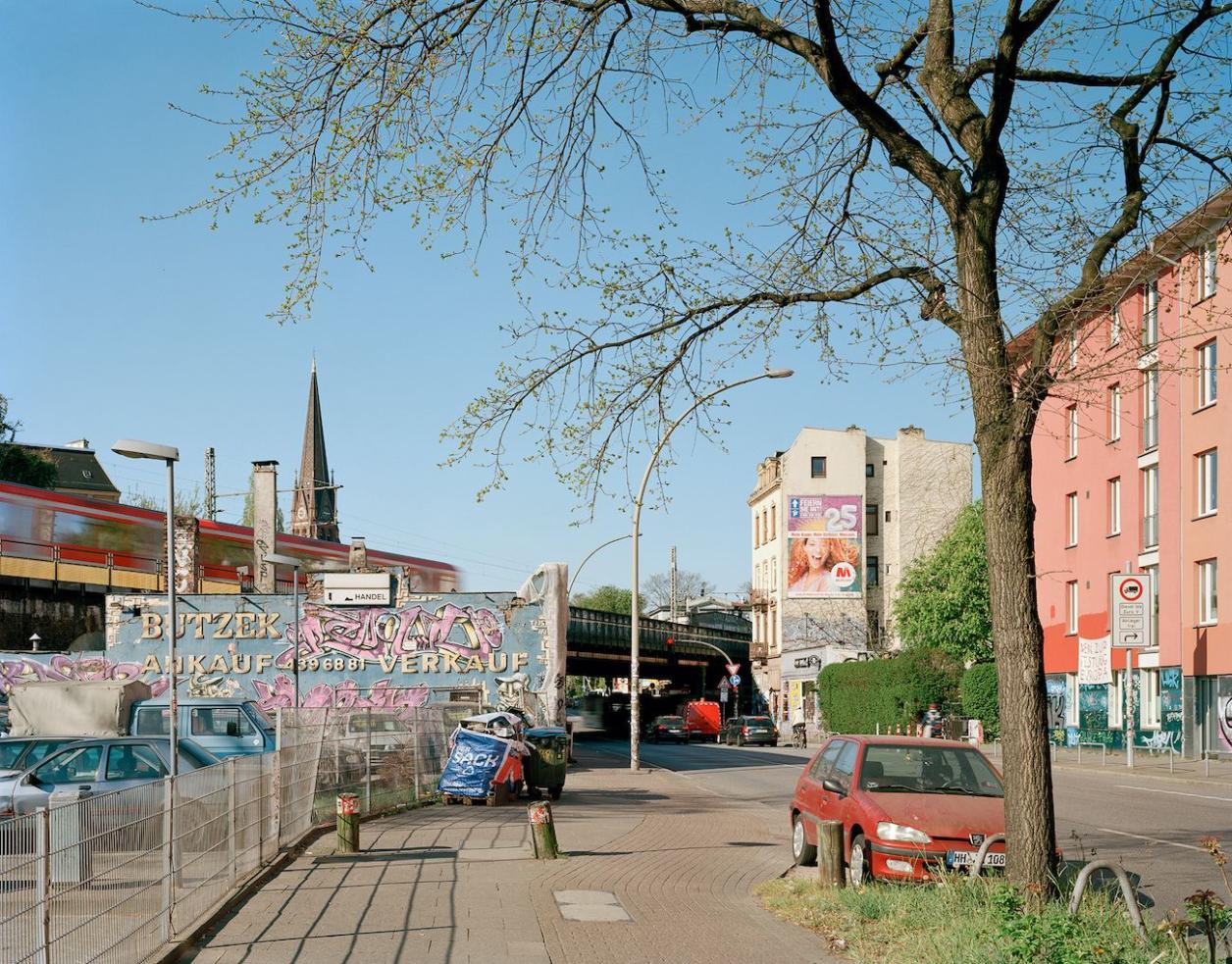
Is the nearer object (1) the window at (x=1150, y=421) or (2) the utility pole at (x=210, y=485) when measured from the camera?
(1) the window at (x=1150, y=421)

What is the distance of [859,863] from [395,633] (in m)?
29.4

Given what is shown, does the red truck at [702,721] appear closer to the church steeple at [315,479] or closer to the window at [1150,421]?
the window at [1150,421]

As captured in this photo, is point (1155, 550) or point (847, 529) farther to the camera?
point (847, 529)

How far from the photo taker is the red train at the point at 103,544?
38250 mm

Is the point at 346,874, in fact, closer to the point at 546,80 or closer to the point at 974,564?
the point at 546,80

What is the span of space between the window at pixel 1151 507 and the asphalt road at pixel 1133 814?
964cm

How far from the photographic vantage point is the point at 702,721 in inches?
2763

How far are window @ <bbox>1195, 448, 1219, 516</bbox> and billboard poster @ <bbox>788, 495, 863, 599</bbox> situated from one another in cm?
4675

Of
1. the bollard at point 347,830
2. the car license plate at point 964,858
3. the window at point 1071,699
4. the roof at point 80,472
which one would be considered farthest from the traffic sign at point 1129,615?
the roof at point 80,472

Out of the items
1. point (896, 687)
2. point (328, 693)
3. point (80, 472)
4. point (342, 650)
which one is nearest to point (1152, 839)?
point (342, 650)

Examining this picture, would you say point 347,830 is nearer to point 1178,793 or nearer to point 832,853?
point 832,853

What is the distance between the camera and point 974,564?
62.5m

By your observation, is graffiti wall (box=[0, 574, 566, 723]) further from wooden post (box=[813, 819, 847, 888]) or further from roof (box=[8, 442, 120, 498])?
roof (box=[8, 442, 120, 498])

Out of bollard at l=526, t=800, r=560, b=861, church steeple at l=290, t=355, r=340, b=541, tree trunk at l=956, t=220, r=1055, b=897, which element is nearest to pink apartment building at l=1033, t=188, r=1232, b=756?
bollard at l=526, t=800, r=560, b=861
